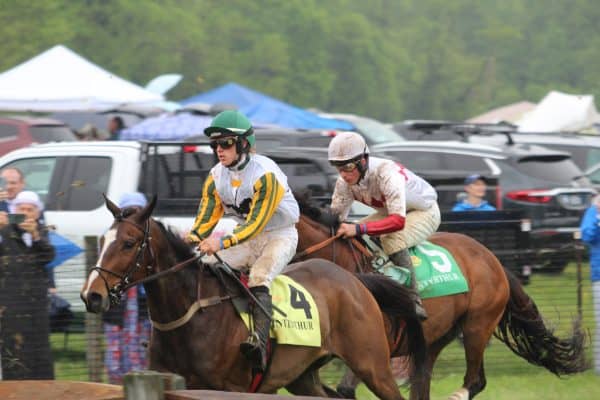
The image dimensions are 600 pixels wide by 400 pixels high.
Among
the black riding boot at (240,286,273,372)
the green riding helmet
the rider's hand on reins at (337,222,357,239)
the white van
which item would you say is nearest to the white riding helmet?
the rider's hand on reins at (337,222,357,239)

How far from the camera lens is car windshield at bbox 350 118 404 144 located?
96.5 ft

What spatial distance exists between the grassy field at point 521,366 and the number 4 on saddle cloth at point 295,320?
2833 millimetres

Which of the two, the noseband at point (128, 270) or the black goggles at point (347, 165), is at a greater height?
the black goggles at point (347, 165)

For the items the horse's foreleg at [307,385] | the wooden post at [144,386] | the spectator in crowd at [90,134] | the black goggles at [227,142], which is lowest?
the horse's foreleg at [307,385]

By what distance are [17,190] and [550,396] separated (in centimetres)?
481

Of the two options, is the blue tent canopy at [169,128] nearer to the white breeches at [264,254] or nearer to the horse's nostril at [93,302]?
the white breeches at [264,254]

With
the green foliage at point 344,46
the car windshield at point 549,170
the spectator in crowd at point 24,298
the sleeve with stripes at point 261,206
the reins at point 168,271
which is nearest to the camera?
the reins at point 168,271

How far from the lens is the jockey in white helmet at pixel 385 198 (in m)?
8.73

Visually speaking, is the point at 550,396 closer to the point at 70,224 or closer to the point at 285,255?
the point at 285,255

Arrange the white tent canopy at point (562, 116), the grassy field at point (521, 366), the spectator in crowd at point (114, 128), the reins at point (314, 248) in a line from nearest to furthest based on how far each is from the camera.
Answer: the reins at point (314, 248) < the grassy field at point (521, 366) < the spectator in crowd at point (114, 128) < the white tent canopy at point (562, 116)

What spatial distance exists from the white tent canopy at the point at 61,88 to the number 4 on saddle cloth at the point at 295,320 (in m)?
22.2

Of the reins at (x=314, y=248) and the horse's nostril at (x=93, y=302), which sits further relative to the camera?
the reins at (x=314, y=248)

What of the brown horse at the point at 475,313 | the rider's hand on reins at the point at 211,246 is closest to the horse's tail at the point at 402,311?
the brown horse at the point at 475,313

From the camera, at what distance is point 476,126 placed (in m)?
21.6
